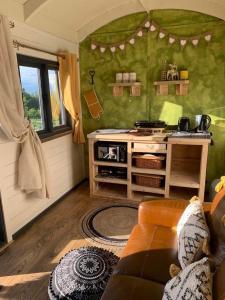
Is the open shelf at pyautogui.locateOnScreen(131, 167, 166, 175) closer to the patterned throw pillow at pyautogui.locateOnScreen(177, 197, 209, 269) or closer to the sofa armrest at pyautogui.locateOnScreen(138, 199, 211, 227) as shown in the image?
the sofa armrest at pyautogui.locateOnScreen(138, 199, 211, 227)

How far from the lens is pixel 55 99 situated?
3254 millimetres

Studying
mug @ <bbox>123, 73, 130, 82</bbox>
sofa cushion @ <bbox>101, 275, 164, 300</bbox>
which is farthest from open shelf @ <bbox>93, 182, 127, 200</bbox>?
sofa cushion @ <bbox>101, 275, 164, 300</bbox>

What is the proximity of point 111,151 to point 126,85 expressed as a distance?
997mm

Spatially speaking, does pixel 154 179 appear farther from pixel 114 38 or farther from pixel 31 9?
pixel 31 9

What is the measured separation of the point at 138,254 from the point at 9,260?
51.9 inches

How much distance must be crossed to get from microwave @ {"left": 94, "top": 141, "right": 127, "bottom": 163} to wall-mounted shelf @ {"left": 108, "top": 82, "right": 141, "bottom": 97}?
0.81m

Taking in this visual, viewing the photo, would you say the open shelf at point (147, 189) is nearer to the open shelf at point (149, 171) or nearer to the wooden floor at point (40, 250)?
the open shelf at point (149, 171)

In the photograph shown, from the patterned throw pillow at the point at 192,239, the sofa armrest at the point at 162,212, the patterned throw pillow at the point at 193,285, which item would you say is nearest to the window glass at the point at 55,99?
the sofa armrest at the point at 162,212

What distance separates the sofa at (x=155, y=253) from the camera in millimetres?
1194

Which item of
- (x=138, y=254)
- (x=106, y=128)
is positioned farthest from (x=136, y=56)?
(x=138, y=254)

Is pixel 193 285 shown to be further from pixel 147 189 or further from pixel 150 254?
pixel 147 189

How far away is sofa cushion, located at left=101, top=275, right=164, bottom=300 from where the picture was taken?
1179 mm

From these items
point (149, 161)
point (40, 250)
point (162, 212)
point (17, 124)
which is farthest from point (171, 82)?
point (40, 250)

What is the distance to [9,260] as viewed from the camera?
212 cm
